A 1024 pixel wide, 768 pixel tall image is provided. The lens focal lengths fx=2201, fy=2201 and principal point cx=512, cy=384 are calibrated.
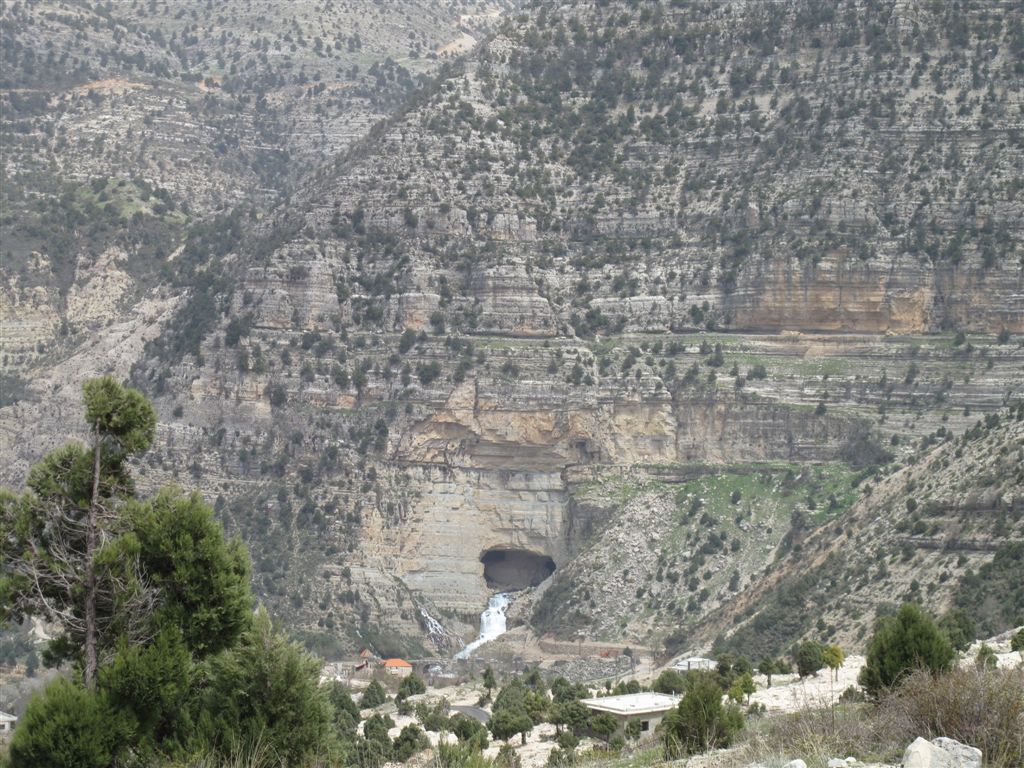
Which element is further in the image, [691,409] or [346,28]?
[346,28]

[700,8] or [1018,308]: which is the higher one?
[700,8]

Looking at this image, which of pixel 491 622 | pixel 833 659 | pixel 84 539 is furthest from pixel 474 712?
pixel 84 539

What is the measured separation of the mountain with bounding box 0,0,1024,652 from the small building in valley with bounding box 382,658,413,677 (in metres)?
3.21

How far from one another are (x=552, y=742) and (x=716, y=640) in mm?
22474

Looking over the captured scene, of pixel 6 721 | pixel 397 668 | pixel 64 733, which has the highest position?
pixel 64 733

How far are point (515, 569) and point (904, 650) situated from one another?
56726mm

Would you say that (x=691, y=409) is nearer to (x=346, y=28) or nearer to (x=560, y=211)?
(x=560, y=211)

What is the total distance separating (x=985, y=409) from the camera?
86750 mm

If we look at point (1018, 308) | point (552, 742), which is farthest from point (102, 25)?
point (552, 742)

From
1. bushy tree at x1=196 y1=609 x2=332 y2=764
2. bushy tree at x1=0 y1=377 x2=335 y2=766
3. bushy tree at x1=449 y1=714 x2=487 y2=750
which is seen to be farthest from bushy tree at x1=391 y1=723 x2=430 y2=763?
bushy tree at x1=0 y1=377 x2=335 y2=766

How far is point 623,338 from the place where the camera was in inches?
3799

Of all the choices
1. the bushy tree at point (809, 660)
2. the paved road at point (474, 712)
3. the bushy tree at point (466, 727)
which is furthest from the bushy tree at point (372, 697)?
the bushy tree at point (809, 660)

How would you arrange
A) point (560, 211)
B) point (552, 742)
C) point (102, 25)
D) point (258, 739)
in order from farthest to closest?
1. point (102, 25)
2. point (560, 211)
3. point (552, 742)
4. point (258, 739)

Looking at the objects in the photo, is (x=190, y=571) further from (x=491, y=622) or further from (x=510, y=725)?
(x=491, y=622)
